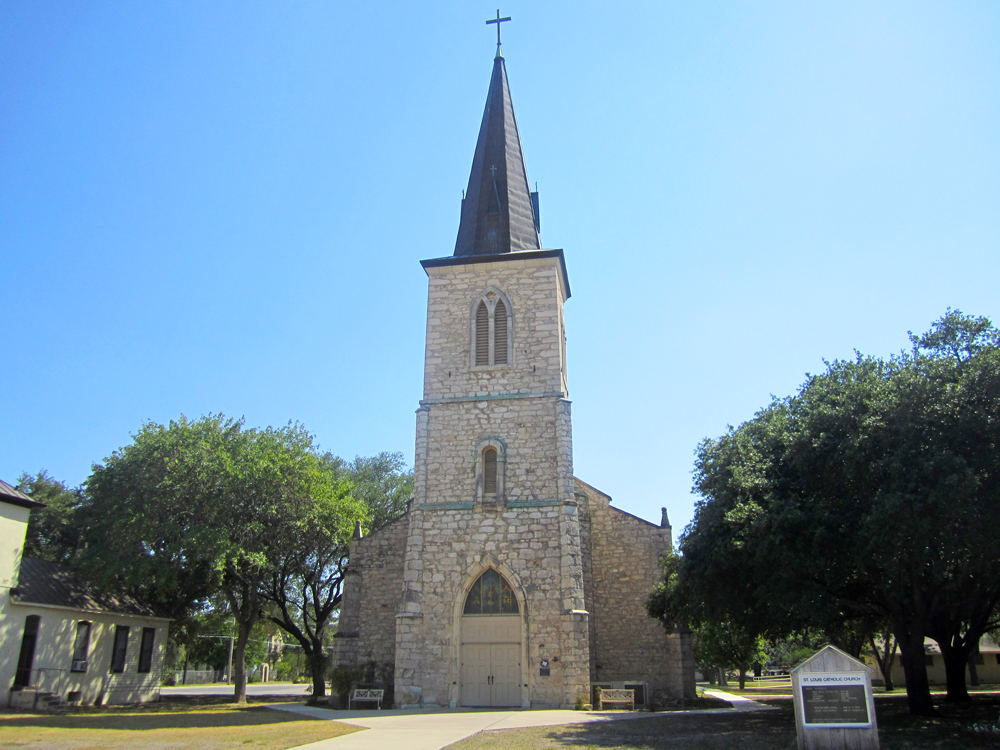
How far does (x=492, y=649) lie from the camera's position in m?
20.8

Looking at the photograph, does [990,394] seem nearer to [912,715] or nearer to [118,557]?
[912,715]

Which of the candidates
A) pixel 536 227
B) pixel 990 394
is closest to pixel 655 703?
pixel 990 394

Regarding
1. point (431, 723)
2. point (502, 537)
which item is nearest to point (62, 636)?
point (502, 537)

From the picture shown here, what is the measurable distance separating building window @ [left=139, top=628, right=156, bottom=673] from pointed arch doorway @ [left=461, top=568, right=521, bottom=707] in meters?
15.3

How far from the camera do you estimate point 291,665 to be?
7475 centimetres

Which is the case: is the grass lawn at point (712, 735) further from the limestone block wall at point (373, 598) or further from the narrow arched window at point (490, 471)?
the limestone block wall at point (373, 598)

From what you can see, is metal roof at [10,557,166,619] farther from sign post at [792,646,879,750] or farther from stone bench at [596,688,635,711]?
sign post at [792,646,879,750]

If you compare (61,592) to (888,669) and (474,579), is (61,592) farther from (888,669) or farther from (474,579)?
(888,669)

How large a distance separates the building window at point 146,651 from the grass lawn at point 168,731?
9127mm

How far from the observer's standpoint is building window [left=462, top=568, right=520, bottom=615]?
69.3 feet

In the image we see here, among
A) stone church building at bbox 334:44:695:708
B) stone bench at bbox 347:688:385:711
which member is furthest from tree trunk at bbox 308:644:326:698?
stone bench at bbox 347:688:385:711

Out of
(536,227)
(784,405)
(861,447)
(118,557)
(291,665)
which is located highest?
(536,227)

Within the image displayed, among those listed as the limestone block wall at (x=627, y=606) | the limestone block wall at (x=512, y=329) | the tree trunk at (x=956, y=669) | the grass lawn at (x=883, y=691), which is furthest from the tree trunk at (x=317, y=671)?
the tree trunk at (x=956, y=669)

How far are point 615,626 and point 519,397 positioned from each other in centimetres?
879
